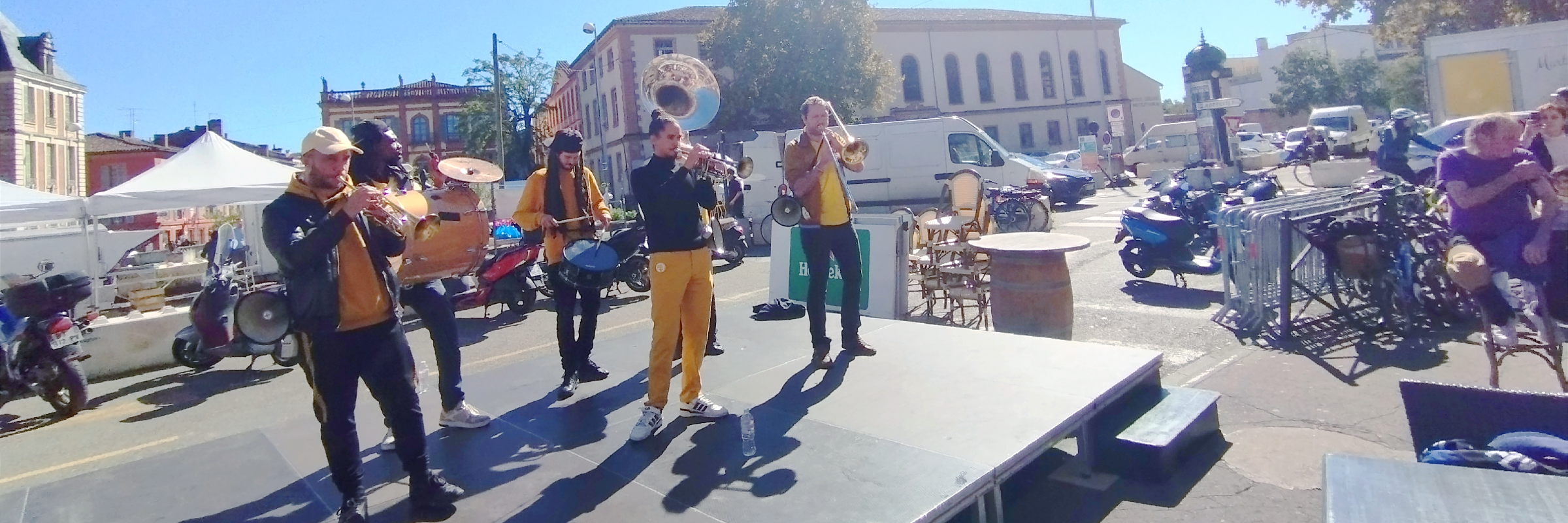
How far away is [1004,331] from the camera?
5.59 m

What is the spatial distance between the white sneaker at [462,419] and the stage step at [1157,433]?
3025 mm

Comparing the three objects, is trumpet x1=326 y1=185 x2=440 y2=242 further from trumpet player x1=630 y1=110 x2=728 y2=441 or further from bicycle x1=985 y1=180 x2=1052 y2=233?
bicycle x1=985 y1=180 x2=1052 y2=233

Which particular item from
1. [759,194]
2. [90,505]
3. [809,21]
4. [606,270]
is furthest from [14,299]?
[809,21]

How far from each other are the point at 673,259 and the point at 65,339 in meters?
6.17

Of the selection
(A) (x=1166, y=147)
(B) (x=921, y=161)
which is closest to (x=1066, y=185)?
(B) (x=921, y=161)

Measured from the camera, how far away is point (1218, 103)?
16047 millimetres

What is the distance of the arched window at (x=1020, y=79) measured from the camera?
Result: 157ft

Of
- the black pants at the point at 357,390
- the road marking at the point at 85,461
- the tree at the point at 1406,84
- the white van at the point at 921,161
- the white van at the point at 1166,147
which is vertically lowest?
the road marking at the point at 85,461

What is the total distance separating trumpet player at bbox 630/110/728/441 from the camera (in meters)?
3.77

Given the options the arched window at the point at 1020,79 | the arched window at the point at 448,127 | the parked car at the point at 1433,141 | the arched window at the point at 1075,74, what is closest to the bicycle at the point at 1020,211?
the parked car at the point at 1433,141

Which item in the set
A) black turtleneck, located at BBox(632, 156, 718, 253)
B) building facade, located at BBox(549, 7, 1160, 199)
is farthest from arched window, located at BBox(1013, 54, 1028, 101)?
black turtleneck, located at BBox(632, 156, 718, 253)

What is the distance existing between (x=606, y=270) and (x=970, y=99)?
44.6 metres

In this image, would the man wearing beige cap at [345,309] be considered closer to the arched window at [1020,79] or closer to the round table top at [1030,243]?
the round table top at [1030,243]

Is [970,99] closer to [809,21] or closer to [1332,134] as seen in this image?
[809,21]
